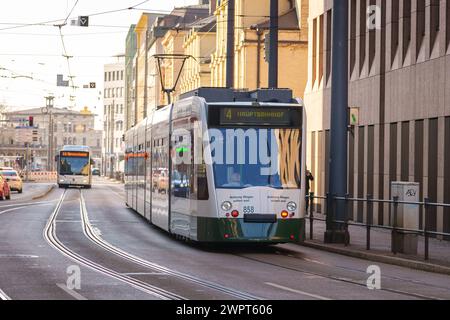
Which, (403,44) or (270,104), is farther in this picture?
(403,44)

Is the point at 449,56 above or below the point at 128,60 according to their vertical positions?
below

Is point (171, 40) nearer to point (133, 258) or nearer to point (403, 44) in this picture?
point (403, 44)

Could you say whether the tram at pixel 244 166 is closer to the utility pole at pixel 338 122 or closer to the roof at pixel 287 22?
the utility pole at pixel 338 122

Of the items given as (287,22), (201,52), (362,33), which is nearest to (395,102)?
(362,33)

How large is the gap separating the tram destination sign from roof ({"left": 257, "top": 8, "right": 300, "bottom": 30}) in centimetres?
3890

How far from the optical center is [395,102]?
108ft

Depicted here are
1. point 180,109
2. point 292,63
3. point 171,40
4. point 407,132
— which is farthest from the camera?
point 171,40

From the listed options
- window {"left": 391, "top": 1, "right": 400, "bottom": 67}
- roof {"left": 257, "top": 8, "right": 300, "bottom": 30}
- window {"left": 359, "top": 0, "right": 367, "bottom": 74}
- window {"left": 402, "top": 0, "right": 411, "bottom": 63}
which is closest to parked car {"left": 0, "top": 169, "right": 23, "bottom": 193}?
roof {"left": 257, "top": 8, "right": 300, "bottom": 30}

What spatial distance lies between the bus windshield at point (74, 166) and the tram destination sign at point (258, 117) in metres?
59.9

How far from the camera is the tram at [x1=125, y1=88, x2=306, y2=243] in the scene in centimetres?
2203

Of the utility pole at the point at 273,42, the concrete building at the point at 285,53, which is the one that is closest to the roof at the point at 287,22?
the concrete building at the point at 285,53

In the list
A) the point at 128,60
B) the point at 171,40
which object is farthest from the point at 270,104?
the point at 128,60

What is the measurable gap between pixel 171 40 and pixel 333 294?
9924cm

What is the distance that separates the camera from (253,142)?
22.5m
